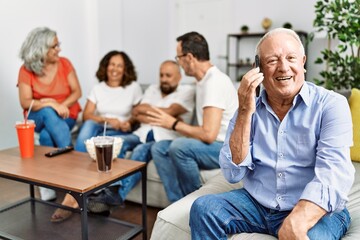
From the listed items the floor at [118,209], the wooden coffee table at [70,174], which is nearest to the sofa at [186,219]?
the wooden coffee table at [70,174]

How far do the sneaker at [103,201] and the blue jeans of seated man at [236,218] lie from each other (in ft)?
3.35

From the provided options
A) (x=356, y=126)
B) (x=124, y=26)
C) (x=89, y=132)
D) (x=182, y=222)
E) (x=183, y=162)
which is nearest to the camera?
(x=182, y=222)

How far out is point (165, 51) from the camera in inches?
213

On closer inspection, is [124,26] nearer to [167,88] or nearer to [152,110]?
[167,88]

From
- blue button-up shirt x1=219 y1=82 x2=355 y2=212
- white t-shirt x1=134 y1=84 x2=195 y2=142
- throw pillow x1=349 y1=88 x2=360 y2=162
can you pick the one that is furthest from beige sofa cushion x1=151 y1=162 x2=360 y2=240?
white t-shirt x1=134 y1=84 x2=195 y2=142

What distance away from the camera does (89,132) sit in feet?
8.45

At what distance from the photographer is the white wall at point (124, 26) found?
3338mm

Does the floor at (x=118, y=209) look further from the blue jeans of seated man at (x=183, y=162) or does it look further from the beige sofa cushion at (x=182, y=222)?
the beige sofa cushion at (x=182, y=222)

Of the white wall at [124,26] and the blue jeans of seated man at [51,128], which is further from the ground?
the white wall at [124,26]

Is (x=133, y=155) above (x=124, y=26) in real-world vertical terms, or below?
below

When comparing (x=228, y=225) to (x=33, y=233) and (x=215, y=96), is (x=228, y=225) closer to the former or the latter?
(x=215, y=96)

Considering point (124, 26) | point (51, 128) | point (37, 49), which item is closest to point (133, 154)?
point (51, 128)

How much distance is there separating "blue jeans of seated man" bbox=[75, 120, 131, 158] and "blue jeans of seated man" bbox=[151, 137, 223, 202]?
1.85ft

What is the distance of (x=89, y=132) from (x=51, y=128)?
0.26 metres
